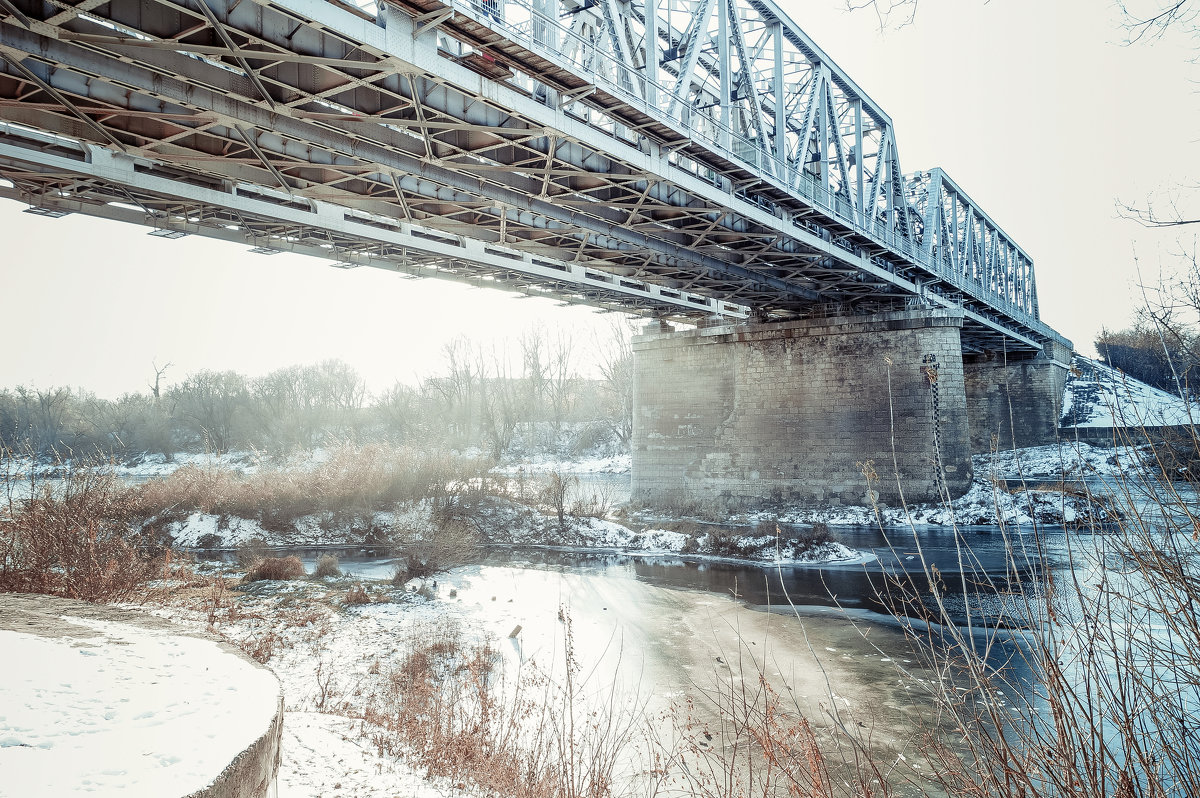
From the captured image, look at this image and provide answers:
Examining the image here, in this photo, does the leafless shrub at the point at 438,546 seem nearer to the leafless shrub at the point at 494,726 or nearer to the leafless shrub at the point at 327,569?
the leafless shrub at the point at 327,569

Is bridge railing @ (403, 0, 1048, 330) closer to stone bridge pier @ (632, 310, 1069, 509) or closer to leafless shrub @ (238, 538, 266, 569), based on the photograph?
stone bridge pier @ (632, 310, 1069, 509)

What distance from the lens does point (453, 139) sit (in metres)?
11.9

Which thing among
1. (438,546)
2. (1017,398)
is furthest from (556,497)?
(1017,398)

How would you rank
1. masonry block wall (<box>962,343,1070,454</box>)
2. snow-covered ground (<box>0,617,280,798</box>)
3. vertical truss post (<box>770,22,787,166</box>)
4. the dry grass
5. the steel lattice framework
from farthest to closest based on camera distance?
masonry block wall (<box>962,343,1070,454</box>), the dry grass, vertical truss post (<box>770,22,787,166</box>), the steel lattice framework, snow-covered ground (<box>0,617,280,798</box>)

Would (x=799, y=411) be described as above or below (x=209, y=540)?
above

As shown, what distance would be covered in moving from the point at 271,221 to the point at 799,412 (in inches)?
787

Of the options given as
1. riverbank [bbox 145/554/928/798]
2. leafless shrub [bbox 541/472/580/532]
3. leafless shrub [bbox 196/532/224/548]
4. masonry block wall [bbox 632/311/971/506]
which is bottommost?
riverbank [bbox 145/554/928/798]

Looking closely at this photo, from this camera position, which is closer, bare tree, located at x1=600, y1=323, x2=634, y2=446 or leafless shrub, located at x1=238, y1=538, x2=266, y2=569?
leafless shrub, located at x1=238, y1=538, x2=266, y2=569

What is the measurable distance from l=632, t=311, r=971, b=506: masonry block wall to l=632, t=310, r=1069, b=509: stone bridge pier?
0.14 ft

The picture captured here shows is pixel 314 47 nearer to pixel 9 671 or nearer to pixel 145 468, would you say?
pixel 9 671

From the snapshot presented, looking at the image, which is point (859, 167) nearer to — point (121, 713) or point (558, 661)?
point (558, 661)

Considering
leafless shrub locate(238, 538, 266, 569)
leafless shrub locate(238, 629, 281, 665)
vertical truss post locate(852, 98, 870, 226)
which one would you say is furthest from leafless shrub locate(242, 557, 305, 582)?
vertical truss post locate(852, 98, 870, 226)

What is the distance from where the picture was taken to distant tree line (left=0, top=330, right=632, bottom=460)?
51031 millimetres

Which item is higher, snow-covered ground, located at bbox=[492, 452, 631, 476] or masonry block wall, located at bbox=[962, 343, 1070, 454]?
masonry block wall, located at bbox=[962, 343, 1070, 454]
